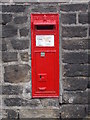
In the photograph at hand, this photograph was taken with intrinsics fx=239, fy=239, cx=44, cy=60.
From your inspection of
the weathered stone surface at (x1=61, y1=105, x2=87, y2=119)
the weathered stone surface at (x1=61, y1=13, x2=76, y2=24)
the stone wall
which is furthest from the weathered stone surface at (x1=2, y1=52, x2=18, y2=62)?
the weathered stone surface at (x1=61, y1=105, x2=87, y2=119)

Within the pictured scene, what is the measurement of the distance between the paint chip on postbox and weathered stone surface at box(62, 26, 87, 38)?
0.57ft

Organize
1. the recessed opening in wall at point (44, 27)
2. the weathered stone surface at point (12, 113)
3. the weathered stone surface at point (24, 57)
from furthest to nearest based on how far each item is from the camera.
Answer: the weathered stone surface at point (12, 113) → the weathered stone surface at point (24, 57) → the recessed opening in wall at point (44, 27)

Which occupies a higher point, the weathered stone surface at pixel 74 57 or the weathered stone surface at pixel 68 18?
the weathered stone surface at pixel 68 18

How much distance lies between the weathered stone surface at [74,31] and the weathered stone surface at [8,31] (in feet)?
2.02

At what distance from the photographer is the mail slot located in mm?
2921

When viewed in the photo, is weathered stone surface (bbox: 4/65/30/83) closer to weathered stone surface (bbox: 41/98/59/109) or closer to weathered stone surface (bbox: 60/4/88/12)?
weathered stone surface (bbox: 41/98/59/109)

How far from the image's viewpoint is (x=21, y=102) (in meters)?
3.11

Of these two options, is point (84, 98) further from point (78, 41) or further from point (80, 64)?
point (78, 41)

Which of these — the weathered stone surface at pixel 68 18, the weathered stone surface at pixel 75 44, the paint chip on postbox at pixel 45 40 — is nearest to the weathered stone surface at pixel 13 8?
the paint chip on postbox at pixel 45 40

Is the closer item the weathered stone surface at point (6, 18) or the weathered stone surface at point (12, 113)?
the weathered stone surface at point (6, 18)

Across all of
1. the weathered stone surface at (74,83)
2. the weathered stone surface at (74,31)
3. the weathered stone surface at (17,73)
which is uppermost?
the weathered stone surface at (74,31)

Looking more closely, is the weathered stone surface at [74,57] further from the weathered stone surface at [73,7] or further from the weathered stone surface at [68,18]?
the weathered stone surface at [73,7]

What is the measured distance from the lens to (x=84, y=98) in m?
3.10

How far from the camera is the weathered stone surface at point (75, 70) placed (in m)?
3.04
